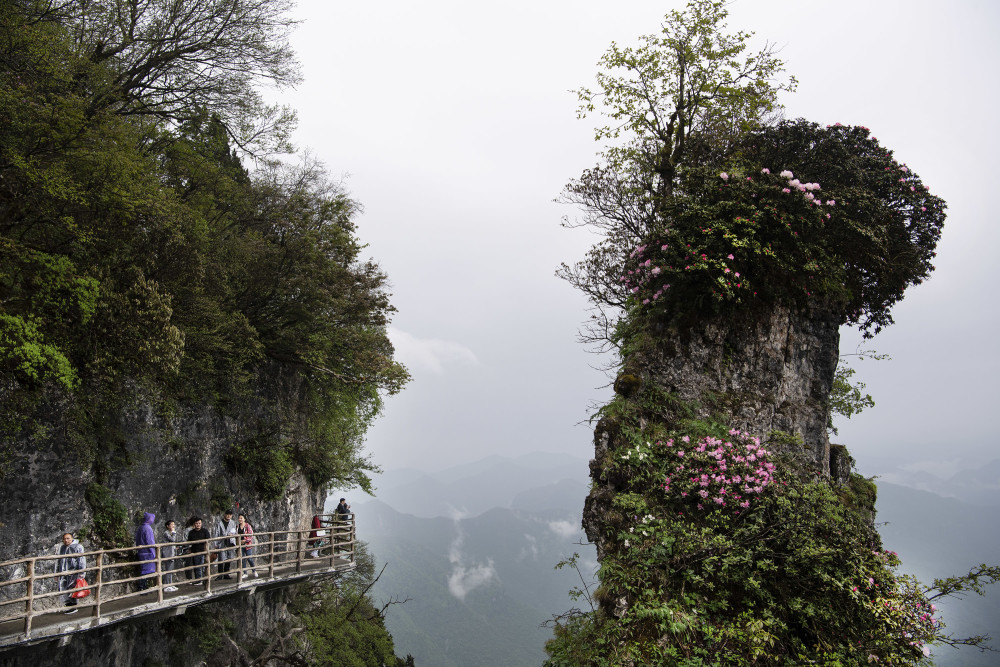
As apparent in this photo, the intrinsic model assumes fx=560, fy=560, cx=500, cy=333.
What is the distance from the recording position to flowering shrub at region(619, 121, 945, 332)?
1254 cm

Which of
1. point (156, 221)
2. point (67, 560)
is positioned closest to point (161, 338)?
point (156, 221)

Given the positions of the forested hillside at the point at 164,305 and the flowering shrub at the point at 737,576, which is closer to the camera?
the flowering shrub at the point at 737,576

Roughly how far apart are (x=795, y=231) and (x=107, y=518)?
1702 cm

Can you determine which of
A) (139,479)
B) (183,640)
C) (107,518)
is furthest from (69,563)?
(183,640)

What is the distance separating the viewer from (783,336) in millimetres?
13383

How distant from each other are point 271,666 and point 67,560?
12490mm

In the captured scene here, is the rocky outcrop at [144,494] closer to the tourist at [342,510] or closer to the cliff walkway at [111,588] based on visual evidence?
the cliff walkway at [111,588]

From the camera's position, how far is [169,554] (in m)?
13.5

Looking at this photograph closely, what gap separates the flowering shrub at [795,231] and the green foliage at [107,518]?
43.7 feet

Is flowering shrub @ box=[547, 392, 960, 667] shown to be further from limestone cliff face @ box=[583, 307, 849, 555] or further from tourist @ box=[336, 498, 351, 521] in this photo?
tourist @ box=[336, 498, 351, 521]

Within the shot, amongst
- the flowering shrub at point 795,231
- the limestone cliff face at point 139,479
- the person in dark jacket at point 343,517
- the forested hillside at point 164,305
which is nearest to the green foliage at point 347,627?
the forested hillside at point 164,305

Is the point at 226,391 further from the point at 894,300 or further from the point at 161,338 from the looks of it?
the point at 894,300

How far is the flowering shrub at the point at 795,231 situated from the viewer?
1254 centimetres

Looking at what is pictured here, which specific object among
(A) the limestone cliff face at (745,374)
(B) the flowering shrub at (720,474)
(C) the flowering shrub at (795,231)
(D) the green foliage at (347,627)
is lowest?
(D) the green foliage at (347,627)
